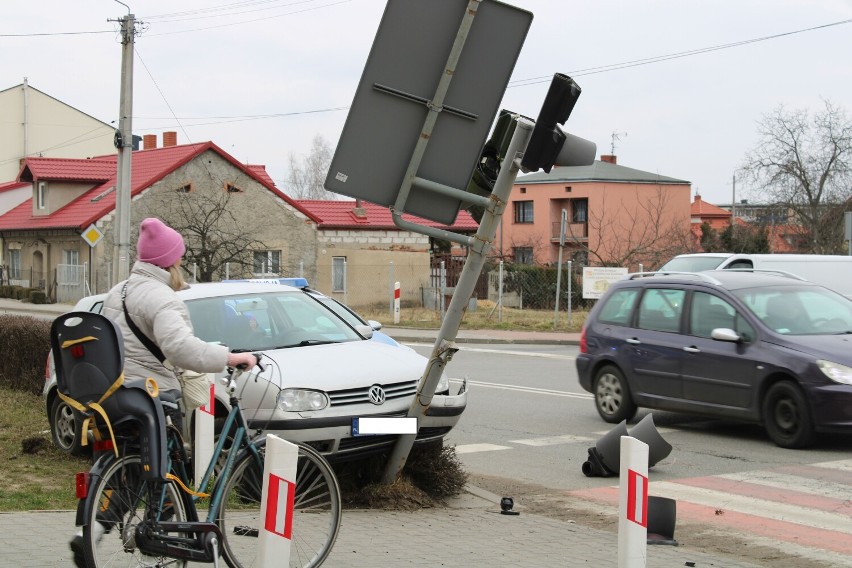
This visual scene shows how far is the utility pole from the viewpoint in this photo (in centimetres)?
2734

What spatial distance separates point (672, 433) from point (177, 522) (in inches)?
326

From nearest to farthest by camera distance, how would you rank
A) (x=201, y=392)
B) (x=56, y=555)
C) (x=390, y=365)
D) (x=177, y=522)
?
(x=177, y=522), (x=56, y=555), (x=201, y=392), (x=390, y=365)

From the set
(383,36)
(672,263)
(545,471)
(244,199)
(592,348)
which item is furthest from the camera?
(244,199)

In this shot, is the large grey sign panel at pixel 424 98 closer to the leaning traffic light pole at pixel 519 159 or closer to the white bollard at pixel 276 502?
the leaning traffic light pole at pixel 519 159

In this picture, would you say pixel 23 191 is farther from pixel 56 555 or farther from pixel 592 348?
pixel 56 555

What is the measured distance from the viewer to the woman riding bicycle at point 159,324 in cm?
535

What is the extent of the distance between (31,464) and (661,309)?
275 inches

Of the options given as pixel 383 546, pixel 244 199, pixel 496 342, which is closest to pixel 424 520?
pixel 383 546

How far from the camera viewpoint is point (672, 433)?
41.5 ft

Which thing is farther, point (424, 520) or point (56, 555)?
point (424, 520)

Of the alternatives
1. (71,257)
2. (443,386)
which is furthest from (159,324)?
(71,257)

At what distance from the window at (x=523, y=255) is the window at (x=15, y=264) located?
30.5 meters

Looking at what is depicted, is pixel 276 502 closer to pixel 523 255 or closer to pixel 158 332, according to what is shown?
pixel 158 332

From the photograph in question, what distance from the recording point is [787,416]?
37.7 feet
